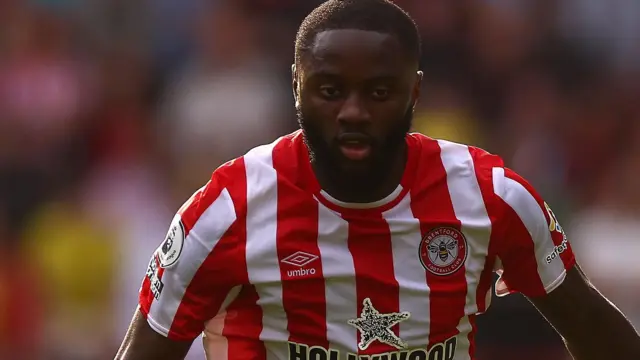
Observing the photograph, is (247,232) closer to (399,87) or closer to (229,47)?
(399,87)

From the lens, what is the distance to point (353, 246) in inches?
143

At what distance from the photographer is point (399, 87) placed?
3.44m

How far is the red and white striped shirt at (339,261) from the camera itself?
354 cm

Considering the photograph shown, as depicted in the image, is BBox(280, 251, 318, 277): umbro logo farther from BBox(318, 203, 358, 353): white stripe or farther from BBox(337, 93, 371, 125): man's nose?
BBox(337, 93, 371, 125): man's nose

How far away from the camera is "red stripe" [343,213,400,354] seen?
3.60 m

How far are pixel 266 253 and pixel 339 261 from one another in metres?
0.20

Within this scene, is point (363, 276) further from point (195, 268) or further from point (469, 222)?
point (195, 268)

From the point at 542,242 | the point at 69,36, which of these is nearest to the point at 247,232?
the point at 542,242

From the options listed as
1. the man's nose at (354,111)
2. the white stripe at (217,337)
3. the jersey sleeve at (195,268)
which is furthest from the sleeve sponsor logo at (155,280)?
the man's nose at (354,111)

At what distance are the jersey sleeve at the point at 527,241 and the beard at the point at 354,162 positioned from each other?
0.32 meters

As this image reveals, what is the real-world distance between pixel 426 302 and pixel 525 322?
3413 millimetres

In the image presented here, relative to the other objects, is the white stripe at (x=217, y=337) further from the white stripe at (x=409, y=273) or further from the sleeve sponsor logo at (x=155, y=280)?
the white stripe at (x=409, y=273)

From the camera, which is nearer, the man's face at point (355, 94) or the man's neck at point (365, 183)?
the man's face at point (355, 94)

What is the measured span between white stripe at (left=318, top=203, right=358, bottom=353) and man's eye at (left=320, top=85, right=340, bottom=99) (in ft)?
1.12
